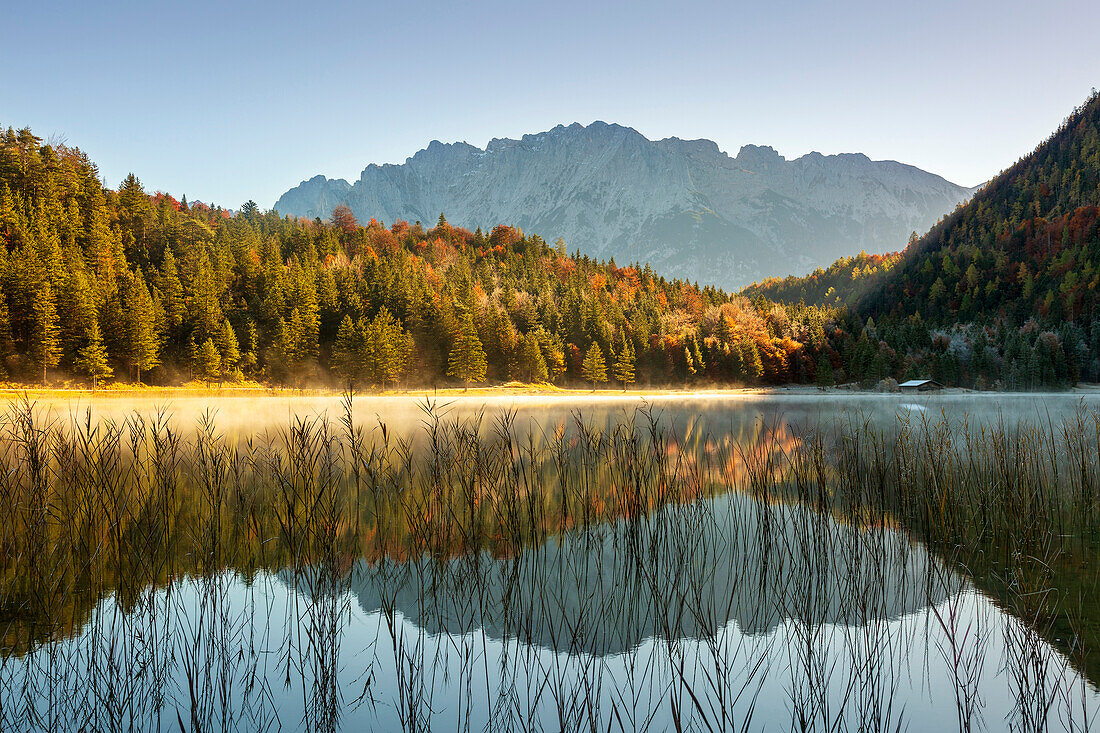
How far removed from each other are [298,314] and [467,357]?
19835 mm

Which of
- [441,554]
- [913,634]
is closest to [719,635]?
[913,634]

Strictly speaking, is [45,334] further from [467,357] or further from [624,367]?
[624,367]

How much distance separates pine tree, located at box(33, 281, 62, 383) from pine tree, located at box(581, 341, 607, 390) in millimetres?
55477

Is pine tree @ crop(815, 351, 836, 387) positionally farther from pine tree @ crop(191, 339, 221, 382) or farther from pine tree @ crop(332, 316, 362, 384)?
pine tree @ crop(191, 339, 221, 382)

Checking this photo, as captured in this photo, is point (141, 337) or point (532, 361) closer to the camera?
point (141, 337)

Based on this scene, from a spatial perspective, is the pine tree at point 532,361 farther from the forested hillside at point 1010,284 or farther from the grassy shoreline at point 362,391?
the forested hillside at point 1010,284

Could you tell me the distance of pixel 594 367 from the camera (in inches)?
3105

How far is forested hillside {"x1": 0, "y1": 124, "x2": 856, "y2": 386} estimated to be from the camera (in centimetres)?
5450

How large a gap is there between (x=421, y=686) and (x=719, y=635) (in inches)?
104

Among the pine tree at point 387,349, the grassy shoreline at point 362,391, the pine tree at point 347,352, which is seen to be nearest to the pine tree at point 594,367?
the grassy shoreline at point 362,391

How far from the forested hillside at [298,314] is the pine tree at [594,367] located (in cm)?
22

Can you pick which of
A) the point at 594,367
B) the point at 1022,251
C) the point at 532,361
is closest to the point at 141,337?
the point at 532,361

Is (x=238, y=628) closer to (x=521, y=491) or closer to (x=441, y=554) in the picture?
(x=441, y=554)

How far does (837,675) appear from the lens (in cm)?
461
